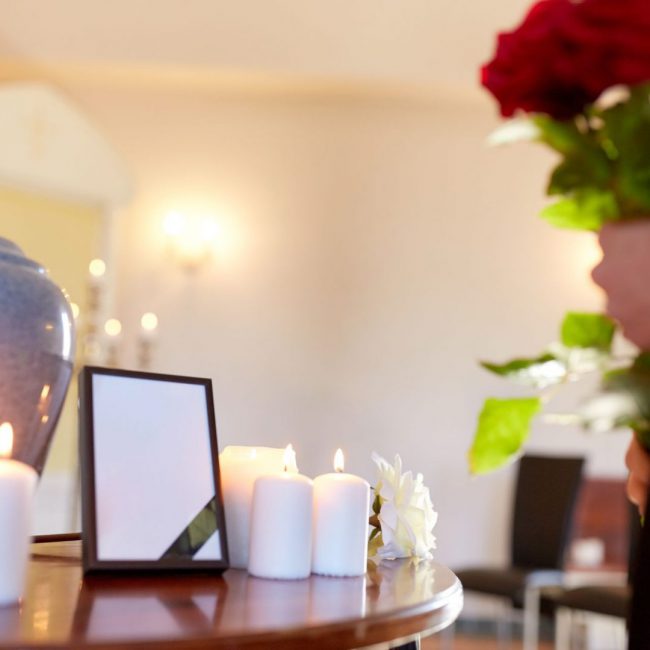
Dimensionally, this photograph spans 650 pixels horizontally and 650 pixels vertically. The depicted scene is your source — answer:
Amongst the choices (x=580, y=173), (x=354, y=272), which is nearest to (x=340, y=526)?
(x=580, y=173)

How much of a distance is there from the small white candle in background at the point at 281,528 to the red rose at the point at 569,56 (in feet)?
2.25

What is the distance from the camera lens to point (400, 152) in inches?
249

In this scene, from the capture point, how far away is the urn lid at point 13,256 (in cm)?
133

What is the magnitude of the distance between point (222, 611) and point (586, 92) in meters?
0.61

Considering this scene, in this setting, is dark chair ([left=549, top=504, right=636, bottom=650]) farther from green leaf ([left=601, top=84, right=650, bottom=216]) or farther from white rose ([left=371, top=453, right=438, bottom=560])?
green leaf ([left=601, top=84, right=650, bottom=216])

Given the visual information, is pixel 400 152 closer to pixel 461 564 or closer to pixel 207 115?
pixel 207 115

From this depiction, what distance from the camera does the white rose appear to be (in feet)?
4.81

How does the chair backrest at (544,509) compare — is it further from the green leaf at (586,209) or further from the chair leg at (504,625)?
the green leaf at (586,209)

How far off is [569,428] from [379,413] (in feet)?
3.54

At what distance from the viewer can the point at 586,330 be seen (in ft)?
2.51

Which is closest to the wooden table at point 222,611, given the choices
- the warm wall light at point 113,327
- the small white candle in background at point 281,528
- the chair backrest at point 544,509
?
the small white candle in background at point 281,528

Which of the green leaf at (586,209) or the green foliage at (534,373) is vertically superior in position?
the green leaf at (586,209)

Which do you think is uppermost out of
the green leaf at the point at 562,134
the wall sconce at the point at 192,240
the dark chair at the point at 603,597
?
the wall sconce at the point at 192,240

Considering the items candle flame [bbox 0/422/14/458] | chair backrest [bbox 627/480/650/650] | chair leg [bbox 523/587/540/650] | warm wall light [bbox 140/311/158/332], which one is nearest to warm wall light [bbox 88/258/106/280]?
warm wall light [bbox 140/311/158/332]
